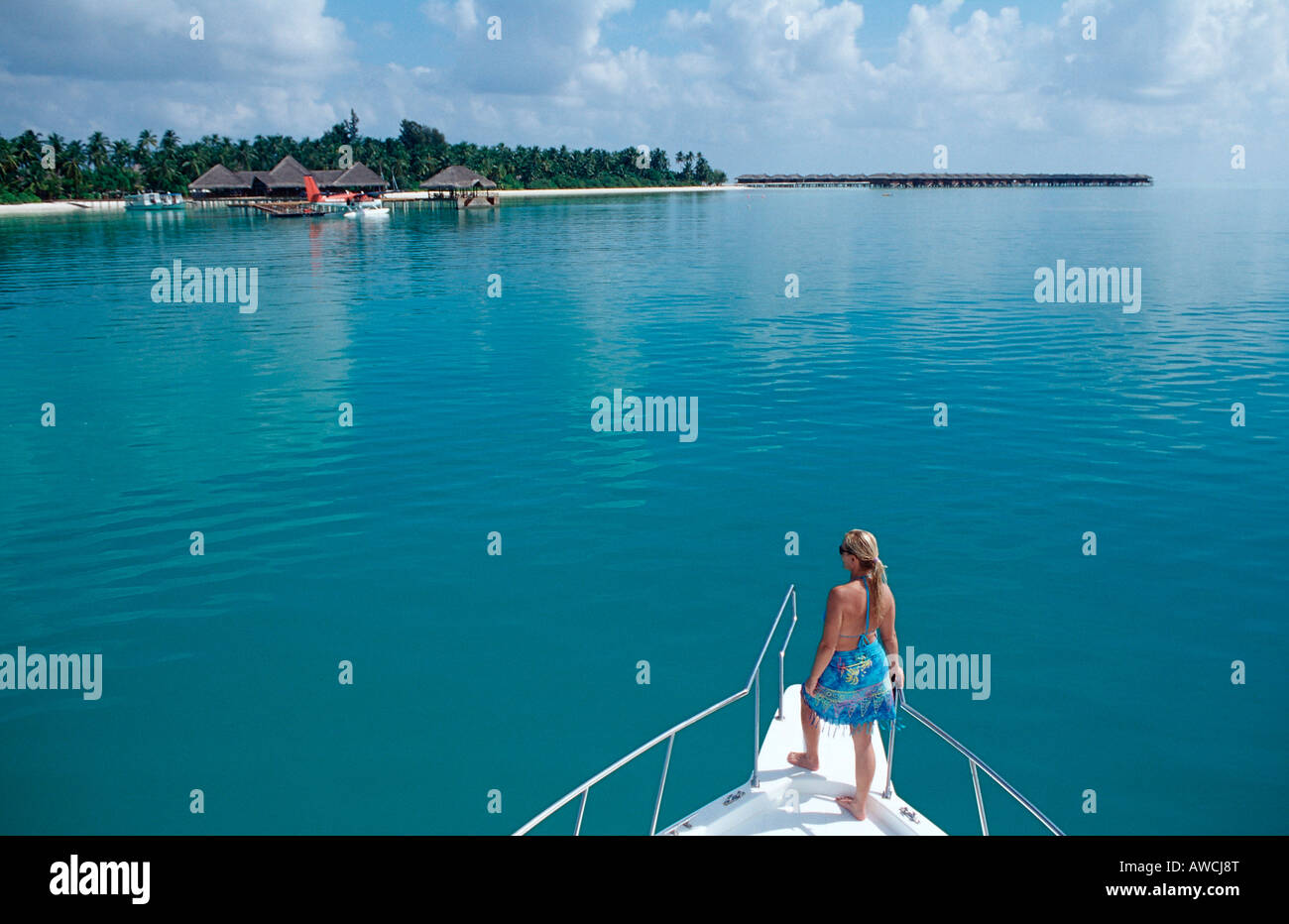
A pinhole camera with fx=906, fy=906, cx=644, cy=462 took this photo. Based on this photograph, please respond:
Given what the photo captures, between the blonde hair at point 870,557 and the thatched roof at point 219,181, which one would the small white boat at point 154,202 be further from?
the blonde hair at point 870,557

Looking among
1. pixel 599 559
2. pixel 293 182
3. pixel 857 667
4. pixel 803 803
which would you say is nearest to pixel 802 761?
pixel 803 803

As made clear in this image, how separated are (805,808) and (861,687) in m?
1.02

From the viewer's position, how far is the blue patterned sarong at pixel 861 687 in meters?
6.96

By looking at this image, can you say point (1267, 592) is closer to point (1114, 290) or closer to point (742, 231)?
point (1114, 290)

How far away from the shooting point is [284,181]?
443ft

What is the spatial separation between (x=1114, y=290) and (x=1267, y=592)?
35.2 metres

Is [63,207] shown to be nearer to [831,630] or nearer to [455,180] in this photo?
[455,180]
